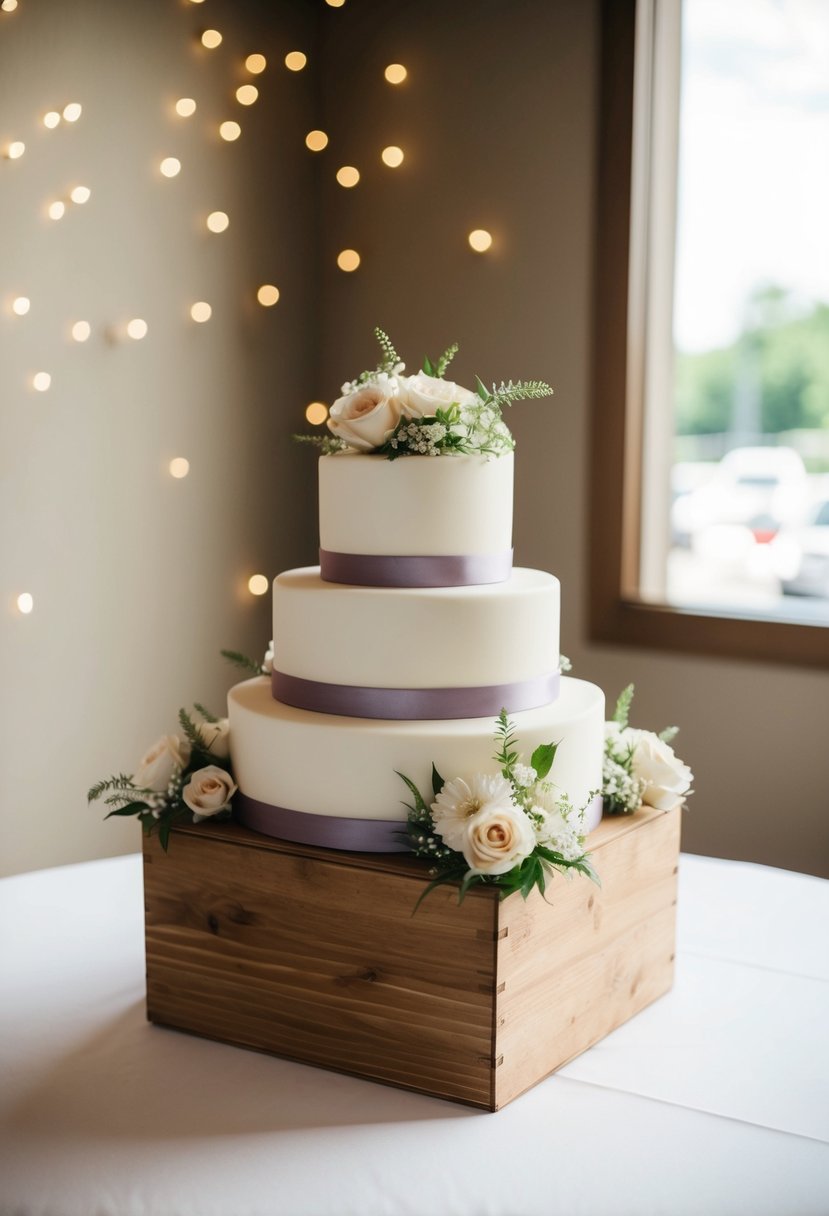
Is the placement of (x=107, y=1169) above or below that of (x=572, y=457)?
below

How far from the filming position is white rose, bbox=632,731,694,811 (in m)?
1.72

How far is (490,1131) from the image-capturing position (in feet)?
4.40

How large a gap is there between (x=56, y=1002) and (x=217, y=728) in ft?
1.38

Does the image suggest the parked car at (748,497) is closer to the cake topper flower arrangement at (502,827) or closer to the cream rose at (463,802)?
the cake topper flower arrangement at (502,827)

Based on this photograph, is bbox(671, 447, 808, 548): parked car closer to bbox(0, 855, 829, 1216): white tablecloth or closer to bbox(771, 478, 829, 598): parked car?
bbox(771, 478, 829, 598): parked car

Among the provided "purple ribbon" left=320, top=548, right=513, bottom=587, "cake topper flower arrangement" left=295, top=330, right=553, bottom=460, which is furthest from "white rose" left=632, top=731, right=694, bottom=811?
"cake topper flower arrangement" left=295, top=330, right=553, bottom=460

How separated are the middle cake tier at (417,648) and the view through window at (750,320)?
4.56ft

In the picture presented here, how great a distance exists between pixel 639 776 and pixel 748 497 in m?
1.34

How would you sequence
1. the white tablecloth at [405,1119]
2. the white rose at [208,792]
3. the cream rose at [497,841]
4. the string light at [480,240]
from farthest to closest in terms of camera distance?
the string light at [480,240], the white rose at [208,792], the cream rose at [497,841], the white tablecloth at [405,1119]

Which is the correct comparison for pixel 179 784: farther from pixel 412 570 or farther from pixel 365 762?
pixel 412 570

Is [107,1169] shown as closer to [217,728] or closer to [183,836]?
[183,836]

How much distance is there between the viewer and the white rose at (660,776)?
1.72m

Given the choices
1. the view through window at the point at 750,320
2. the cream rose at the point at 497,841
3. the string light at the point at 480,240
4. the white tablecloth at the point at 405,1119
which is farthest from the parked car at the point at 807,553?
the cream rose at the point at 497,841

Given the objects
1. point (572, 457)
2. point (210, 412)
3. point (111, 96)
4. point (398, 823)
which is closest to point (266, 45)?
point (111, 96)
